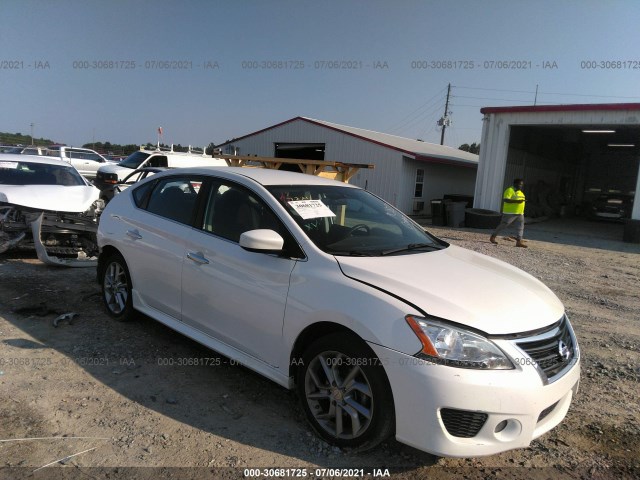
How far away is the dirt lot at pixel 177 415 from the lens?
274cm

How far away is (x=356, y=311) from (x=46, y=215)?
5991 millimetres

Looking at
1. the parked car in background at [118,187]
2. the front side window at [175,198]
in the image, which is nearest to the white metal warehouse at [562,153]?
the parked car in background at [118,187]

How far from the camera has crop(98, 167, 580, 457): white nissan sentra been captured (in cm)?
246

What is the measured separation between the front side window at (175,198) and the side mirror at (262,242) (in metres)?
1.07

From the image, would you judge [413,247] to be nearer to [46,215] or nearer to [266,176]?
[266,176]

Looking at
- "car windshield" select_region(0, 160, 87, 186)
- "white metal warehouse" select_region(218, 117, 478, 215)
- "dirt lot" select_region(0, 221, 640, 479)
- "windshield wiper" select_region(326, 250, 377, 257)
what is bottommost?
"dirt lot" select_region(0, 221, 640, 479)

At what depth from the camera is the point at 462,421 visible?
2449 mm

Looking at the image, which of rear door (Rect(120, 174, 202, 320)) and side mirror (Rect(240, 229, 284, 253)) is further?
rear door (Rect(120, 174, 202, 320))

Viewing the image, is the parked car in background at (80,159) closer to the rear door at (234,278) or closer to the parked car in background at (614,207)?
the rear door at (234,278)

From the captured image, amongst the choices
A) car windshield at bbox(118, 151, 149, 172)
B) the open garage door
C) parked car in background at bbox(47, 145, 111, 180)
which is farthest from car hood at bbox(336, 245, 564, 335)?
parked car in background at bbox(47, 145, 111, 180)

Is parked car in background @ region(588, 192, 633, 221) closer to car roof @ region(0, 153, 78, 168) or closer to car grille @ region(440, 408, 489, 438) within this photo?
car roof @ region(0, 153, 78, 168)

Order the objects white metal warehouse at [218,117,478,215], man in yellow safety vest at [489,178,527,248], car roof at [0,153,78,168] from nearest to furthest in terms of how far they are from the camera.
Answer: car roof at [0,153,78,168]
man in yellow safety vest at [489,178,527,248]
white metal warehouse at [218,117,478,215]

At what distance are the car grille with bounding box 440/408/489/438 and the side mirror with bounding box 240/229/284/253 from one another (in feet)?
4.64

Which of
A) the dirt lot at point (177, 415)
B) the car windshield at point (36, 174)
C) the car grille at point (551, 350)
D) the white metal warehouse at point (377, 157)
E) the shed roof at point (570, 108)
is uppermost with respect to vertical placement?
the shed roof at point (570, 108)
